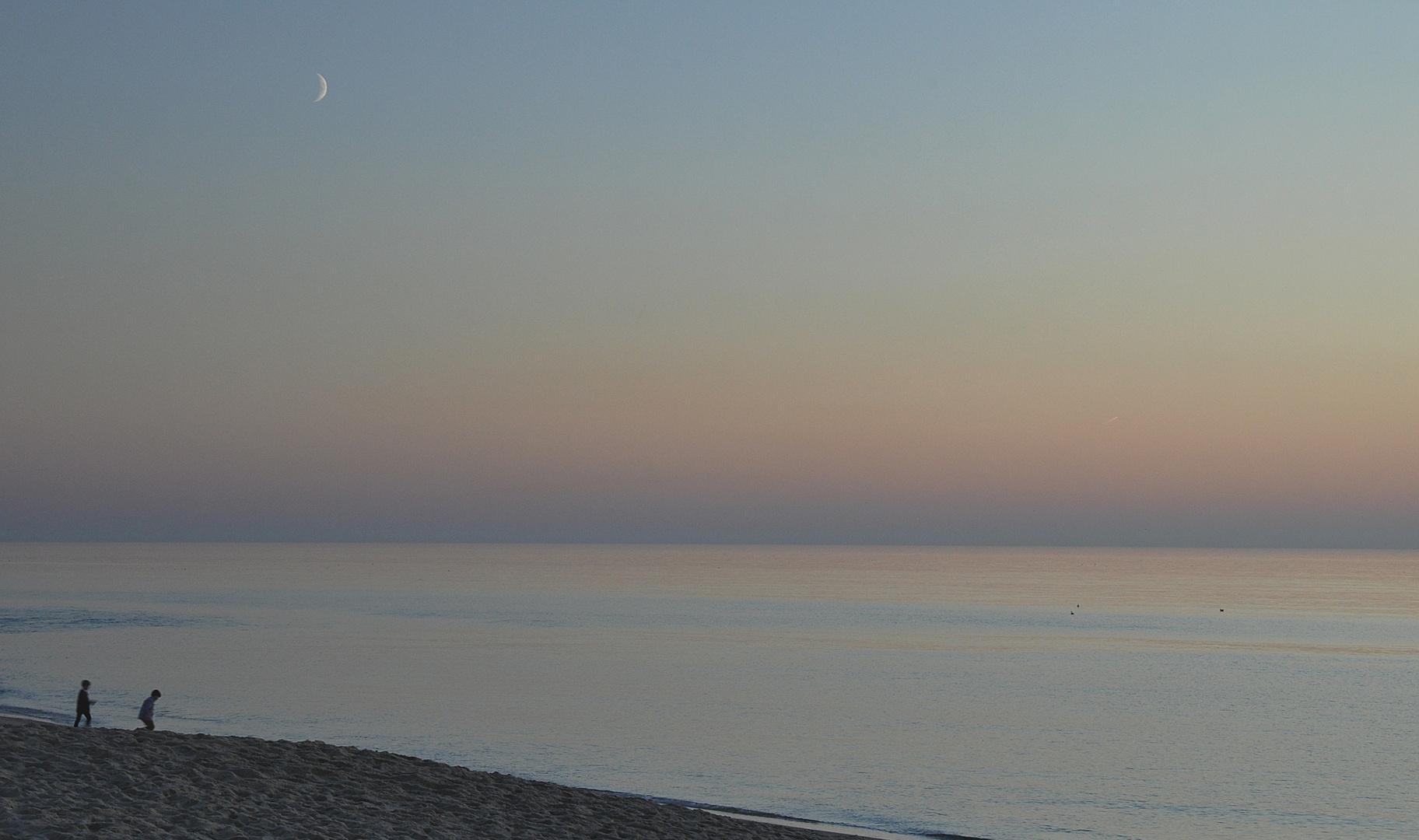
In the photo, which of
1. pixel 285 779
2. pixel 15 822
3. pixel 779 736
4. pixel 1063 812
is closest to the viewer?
pixel 15 822

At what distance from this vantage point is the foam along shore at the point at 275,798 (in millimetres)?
16000

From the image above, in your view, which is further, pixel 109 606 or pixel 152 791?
pixel 109 606

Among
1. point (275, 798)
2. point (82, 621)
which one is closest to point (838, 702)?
point (275, 798)

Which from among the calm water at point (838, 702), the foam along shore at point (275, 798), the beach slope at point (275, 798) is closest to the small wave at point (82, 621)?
the calm water at point (838, 702)

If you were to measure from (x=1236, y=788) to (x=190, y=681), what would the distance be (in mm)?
44404

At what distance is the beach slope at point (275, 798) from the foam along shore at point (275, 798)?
34 millimetres

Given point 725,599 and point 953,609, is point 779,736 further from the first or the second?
point 725,599

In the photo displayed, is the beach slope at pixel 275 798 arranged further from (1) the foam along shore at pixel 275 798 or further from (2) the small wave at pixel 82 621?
(2) the small wave at pixel 82 621

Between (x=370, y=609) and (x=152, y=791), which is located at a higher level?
(x=370, y=609)

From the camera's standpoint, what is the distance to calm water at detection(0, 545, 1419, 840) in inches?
1310

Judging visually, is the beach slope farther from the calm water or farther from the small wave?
the small wave

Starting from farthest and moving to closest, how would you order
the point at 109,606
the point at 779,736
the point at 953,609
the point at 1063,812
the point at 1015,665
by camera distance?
1. the point at 953,609
2. the point at 109,606
3. the point at 1015,665
4. the point at 779,736
5. the point at 1063,812

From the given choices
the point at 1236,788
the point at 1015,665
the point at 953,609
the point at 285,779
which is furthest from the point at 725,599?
the point at 285,779

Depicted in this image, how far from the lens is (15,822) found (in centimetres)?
1488
